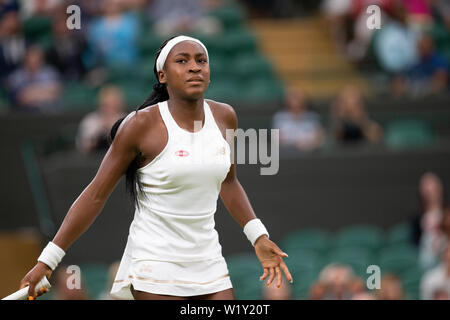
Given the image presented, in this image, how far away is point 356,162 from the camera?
31.3 feet

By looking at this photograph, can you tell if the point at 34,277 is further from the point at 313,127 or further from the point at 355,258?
the point at 313,127

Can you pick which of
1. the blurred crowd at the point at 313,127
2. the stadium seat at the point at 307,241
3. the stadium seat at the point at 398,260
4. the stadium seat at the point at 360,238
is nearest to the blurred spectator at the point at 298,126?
the blurred crowd at the point at 313,127

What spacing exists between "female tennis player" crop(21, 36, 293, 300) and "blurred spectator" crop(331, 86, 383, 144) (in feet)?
18.2

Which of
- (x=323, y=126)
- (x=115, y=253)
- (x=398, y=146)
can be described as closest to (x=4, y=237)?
(x=115, y=253)

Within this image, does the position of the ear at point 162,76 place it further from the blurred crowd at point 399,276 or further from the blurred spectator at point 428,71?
the blurred spectator at point 428,71

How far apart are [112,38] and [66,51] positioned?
24.7 inches

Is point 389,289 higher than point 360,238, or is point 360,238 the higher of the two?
point 360,238

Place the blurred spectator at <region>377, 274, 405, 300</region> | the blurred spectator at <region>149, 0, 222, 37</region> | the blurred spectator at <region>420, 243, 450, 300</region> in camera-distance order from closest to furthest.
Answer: the blurred spectator at <region>377, 274, 405, 300</region> → the blurred spectator at <region>420, 243, 450, 300</region> → the blurred spectator at <region>149, 0, 222, 37</region>

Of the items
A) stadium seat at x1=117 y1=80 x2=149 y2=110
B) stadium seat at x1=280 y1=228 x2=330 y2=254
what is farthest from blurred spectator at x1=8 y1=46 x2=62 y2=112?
stadium seat at x1=280 y1=228 x2=330 y2=254

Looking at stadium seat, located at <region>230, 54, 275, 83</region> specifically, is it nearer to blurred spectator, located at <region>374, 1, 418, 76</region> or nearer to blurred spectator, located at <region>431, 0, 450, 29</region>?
blurred spectator, located at <region>374, 1, 418, 76</region>

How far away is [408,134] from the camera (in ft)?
32.5

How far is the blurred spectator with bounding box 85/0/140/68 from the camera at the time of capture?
10.3 meters

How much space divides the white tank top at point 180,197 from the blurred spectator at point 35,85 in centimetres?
620

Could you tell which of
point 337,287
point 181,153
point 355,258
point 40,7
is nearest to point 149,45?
point 40,7
